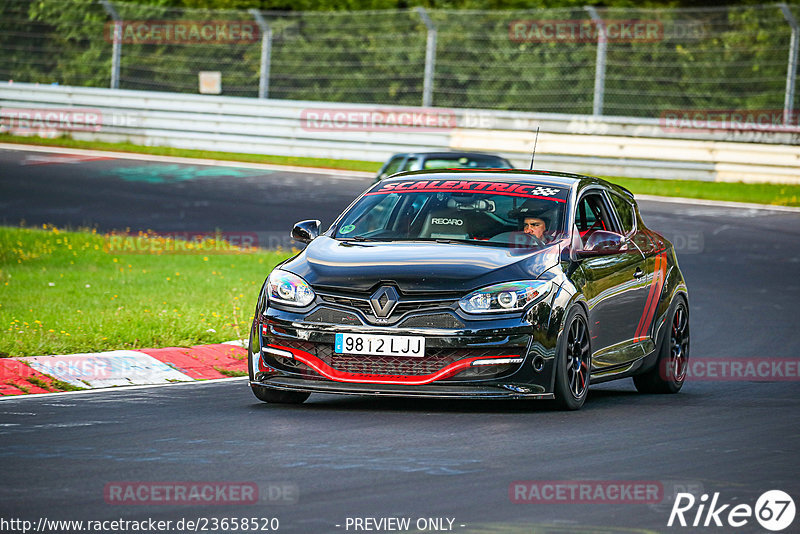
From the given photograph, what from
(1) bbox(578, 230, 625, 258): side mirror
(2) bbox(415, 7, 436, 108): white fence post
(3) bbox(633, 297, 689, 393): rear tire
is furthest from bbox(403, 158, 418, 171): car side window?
(1) bbox(578, 230, 625, 258): side mirror

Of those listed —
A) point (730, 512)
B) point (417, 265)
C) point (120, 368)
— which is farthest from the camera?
point (120, 368)

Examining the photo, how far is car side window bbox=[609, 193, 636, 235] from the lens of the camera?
36.0 ft

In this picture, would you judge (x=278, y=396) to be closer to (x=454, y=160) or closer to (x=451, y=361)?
(x=451, y=361)

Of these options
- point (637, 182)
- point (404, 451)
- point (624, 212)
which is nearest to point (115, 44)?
point (637, 182)

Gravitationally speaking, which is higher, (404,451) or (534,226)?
(534,226)

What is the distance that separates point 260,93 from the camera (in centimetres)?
3058

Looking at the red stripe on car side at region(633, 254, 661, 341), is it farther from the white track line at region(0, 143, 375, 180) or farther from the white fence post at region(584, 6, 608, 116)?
the white track line at region(0, 143, 375, 180)

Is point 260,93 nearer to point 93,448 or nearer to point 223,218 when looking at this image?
point 223,218

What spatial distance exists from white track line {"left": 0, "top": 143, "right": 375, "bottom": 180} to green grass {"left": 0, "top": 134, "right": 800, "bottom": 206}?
0.78ft

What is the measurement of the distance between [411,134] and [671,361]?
59.8 ft

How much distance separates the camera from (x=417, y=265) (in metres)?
8.98

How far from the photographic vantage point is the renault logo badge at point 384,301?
874 cm

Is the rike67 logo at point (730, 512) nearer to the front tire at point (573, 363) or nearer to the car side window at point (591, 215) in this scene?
the front tire at point (573, 363)

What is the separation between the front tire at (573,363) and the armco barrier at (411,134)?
18.0 metres
